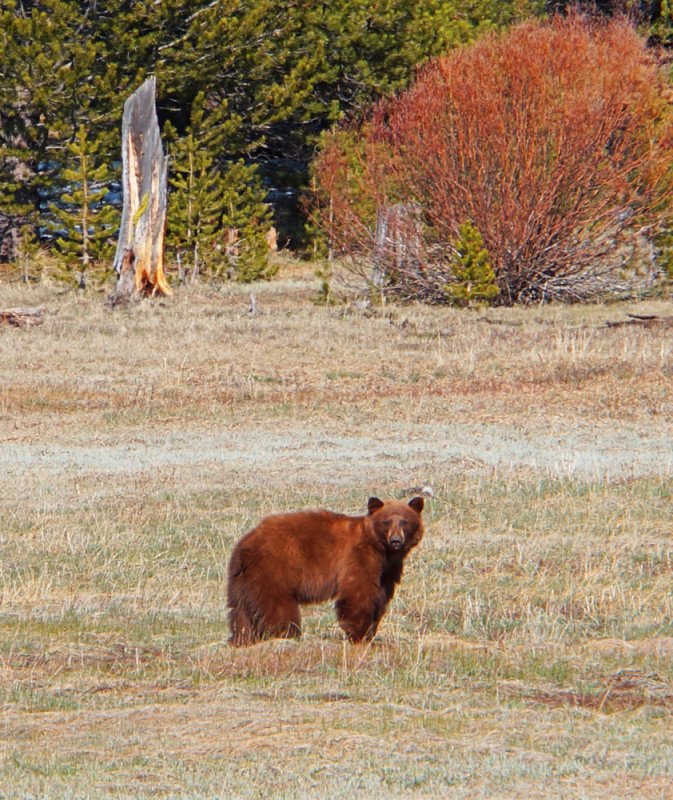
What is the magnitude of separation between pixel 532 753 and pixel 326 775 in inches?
36.3

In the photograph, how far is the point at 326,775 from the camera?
200 inches

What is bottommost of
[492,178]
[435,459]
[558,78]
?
[435,459]

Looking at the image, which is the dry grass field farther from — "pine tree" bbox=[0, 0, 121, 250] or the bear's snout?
"pine tree" bbox=[0, 0, 121, 250]

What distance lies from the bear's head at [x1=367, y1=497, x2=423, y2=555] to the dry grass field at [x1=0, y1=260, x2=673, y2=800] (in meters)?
0.69

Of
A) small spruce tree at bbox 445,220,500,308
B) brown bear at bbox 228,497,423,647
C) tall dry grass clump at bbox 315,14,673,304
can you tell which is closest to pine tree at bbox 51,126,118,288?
tall dry grass clump at bbox 315,14,673,304

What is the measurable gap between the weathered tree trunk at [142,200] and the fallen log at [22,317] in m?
4.46

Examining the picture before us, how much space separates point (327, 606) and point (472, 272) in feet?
65.3

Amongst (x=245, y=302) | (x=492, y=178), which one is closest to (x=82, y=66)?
(x=245, y=302)

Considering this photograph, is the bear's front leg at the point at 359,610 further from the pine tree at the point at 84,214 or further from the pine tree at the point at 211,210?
the pine tree at the point at 211,210

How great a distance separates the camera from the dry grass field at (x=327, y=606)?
532cm

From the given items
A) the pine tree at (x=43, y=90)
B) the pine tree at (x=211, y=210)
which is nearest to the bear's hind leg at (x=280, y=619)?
the pine tree at (x=211, y=210)

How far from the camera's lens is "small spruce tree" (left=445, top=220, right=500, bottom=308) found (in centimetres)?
2770

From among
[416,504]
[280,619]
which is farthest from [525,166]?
[280,619]

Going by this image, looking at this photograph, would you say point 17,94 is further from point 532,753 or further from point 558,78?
point 532,753
